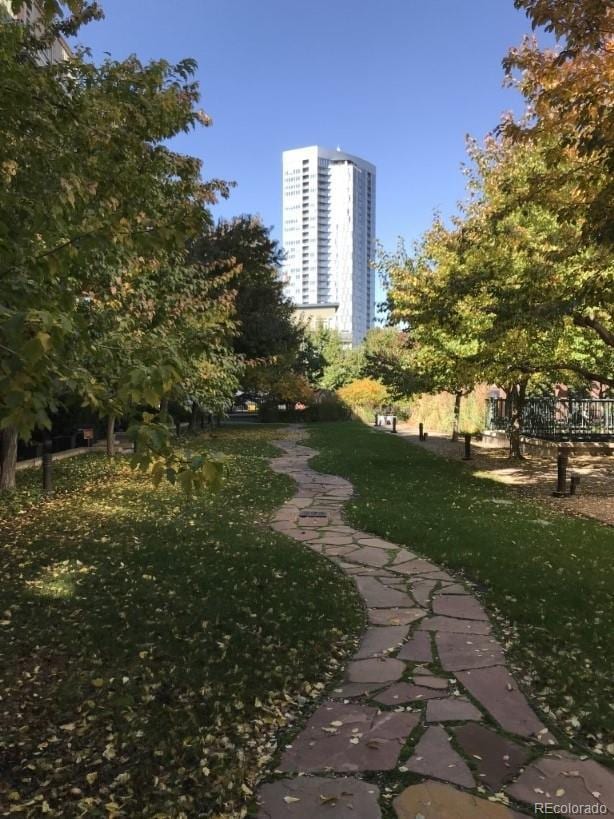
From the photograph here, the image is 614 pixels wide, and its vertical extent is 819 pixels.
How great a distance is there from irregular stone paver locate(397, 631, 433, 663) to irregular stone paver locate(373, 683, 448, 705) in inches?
14.8

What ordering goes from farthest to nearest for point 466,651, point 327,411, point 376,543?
point 327,411, point 376,543, point 466,651

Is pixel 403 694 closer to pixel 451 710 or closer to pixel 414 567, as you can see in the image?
pixel 451 710

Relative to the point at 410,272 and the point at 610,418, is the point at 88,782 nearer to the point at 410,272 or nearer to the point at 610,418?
the point at 410,272

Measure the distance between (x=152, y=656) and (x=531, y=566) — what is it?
365cm

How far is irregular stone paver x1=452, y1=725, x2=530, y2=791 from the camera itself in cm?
264

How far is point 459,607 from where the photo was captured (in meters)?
4.82

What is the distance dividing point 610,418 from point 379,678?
57.2 ft

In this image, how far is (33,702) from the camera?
3256mm

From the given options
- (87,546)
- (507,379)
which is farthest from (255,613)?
(507,379)

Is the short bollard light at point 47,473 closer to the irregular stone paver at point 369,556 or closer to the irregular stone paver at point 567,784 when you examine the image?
the irregular stone paver at point 369,556

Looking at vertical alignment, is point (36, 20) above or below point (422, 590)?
above

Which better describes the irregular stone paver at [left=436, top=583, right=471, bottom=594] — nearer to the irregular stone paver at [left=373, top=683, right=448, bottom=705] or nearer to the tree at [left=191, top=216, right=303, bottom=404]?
the irregular stone paver at [left=373, top=683, right=448, bottom=705]

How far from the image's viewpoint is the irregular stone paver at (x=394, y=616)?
4516 mm

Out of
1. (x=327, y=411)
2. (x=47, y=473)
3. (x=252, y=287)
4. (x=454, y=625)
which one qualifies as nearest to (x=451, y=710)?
(x=454, y=625)
